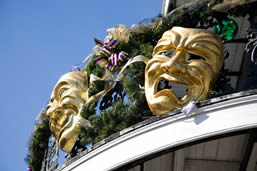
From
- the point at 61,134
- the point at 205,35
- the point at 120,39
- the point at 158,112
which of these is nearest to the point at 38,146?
the point at 61,134

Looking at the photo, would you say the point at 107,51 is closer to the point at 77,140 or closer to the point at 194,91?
the point at 77,140

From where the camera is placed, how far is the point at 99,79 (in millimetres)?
7883

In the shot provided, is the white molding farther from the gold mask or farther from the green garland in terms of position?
the gold mask

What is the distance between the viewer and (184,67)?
21.4 ft

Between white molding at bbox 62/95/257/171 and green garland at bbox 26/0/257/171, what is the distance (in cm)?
69

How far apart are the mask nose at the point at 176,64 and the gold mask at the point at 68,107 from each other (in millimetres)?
1708

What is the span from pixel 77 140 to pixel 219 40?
2.88 metres

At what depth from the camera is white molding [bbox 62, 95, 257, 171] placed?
5531mm

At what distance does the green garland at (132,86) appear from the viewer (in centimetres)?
696

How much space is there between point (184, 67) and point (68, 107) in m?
2.41

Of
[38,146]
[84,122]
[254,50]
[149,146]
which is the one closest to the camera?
[149,146]

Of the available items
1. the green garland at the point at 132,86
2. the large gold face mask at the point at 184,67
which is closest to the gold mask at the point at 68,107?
the green garland at the point at 132,86

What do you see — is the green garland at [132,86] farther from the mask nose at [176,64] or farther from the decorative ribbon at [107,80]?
the mask nose at [176,64]

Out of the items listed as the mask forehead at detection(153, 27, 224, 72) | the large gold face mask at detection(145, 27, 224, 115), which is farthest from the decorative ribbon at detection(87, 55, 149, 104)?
the mask forehead at detection(153, 27, 224, 72)
